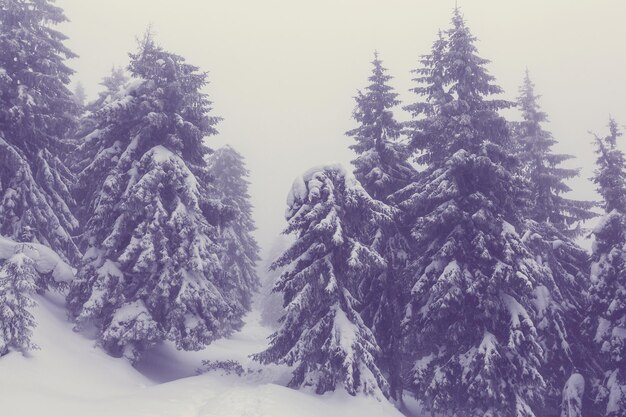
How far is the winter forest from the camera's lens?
1500cm

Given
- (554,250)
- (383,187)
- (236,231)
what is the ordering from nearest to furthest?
(383,187)
(554,250)
(236,231)

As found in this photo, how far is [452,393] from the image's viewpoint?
15.9 m

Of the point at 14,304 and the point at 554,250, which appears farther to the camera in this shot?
the point at 554,250

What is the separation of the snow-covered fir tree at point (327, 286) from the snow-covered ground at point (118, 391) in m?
0.98

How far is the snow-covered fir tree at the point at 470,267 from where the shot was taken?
600 inches

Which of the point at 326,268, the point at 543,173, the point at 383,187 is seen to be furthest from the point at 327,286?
the point at 543,173

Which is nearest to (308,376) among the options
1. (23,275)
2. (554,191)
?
(23,275)

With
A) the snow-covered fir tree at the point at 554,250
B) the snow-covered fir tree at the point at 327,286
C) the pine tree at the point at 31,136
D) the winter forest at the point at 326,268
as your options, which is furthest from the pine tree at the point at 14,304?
the snow-covered fir tree at the point at 554,250

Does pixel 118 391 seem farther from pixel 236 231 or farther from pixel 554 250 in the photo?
pixel 236 231

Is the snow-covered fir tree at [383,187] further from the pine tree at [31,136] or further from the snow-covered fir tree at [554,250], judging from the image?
the pine tree at [31,136]

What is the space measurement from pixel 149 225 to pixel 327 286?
7.42 m

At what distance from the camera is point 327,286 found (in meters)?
15.5

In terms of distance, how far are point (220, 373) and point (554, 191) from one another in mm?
20911

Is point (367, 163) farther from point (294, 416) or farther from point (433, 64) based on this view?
point (294, 416)
